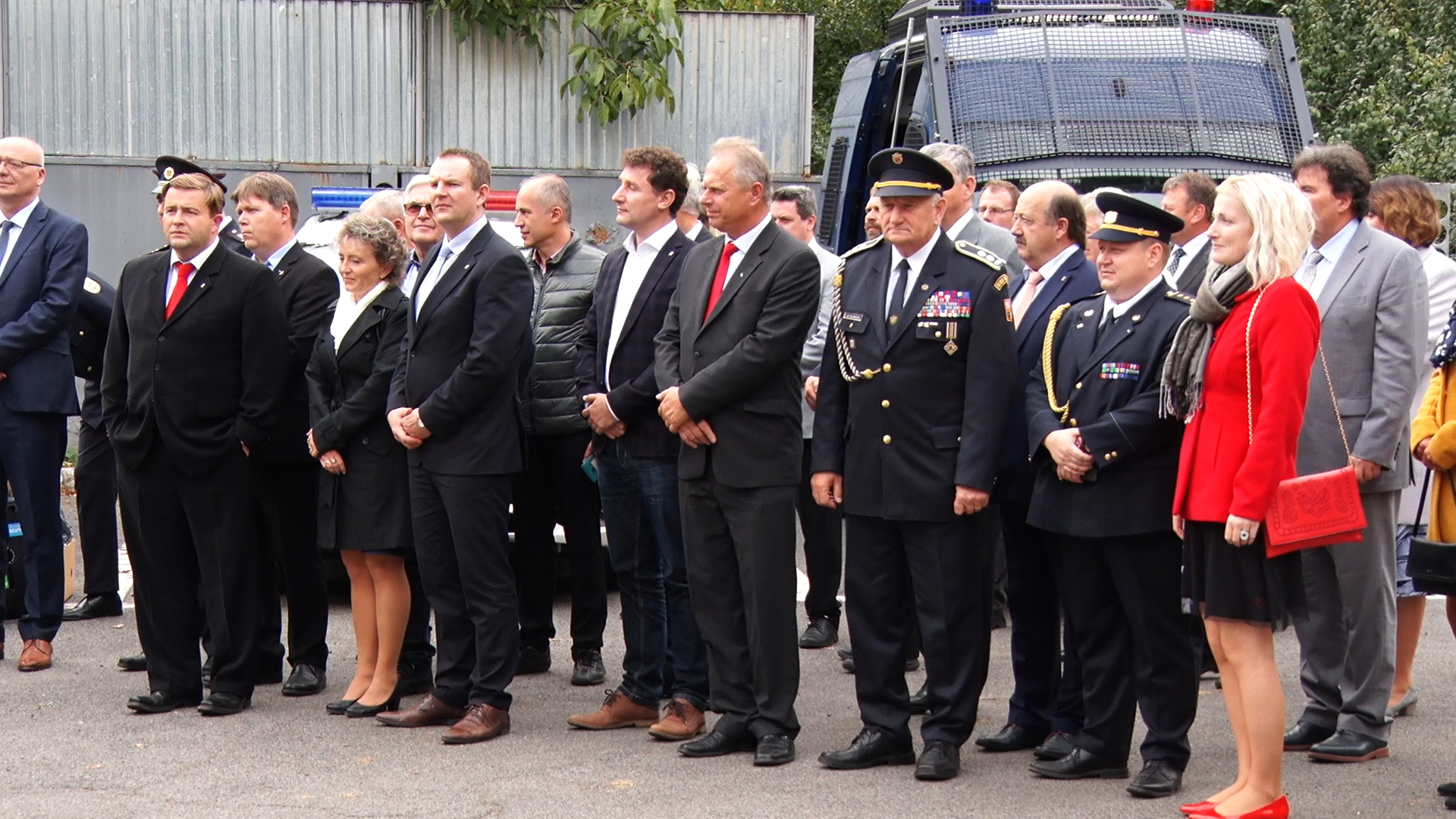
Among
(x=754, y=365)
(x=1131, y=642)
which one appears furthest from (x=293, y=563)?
(x=1131, y=642)

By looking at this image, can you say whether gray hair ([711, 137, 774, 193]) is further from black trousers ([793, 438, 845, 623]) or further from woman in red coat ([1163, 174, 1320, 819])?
black trousers ([793, 438, 845, 623])

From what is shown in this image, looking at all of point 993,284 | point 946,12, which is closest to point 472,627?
point 993,284

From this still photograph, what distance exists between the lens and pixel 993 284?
6.03 meters

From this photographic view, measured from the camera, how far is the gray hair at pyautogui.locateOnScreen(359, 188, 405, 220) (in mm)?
7871

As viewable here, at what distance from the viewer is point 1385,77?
1795 centimetres

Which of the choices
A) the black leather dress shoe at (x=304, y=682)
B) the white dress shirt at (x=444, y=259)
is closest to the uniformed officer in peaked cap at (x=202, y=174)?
the white dress shirt at (x=444, y=259)

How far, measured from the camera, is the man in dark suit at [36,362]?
791 centimetres

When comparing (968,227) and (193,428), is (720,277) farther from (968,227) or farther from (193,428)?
(193,428)

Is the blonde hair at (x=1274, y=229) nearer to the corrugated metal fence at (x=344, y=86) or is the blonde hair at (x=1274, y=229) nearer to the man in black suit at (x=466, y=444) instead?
the man in black suit at (x=466, y=444)

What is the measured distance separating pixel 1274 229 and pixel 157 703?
4.49 meters

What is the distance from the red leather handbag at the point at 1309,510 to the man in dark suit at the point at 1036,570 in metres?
1.06

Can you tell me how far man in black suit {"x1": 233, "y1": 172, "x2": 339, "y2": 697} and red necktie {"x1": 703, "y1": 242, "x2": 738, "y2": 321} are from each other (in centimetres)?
181

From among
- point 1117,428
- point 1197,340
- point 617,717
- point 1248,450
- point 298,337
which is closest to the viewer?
point 1248,450

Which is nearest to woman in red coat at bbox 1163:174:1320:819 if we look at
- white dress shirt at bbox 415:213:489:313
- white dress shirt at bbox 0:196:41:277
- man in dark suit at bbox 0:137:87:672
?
white dress shirt at bbox 415:213:489:313
